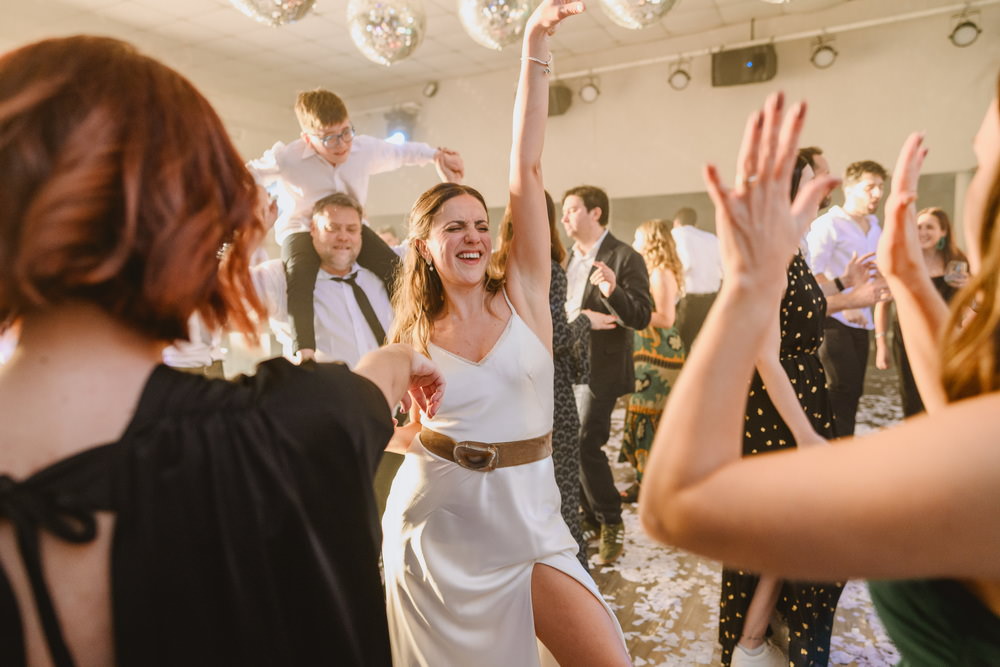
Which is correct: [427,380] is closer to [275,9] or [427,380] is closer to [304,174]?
[275,9]

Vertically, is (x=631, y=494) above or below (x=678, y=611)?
above

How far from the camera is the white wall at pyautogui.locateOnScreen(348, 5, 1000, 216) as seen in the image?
5504 mm

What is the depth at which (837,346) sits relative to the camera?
3566mm

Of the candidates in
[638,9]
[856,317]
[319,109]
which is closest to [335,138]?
[319,109]

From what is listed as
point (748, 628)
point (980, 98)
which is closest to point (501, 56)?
point (980, 98)

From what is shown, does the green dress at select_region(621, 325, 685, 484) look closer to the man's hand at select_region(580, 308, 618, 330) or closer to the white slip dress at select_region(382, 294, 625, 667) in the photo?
the man's hand at select_region(580, 308, 618, 330)

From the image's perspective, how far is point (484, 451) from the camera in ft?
4.92

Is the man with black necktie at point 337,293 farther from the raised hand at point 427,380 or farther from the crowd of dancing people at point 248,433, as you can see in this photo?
the crowd of dancing people at point 248,433

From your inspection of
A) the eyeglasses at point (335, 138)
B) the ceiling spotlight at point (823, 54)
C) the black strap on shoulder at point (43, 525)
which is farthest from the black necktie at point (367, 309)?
the ceiling spotlight at point (823, 54)

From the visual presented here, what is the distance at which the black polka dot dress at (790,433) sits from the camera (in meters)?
1.91

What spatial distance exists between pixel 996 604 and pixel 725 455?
34 cm

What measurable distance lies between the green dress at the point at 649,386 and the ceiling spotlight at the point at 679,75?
396 centimetres

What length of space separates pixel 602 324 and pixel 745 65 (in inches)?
173

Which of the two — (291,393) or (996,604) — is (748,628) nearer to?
(996,604)
